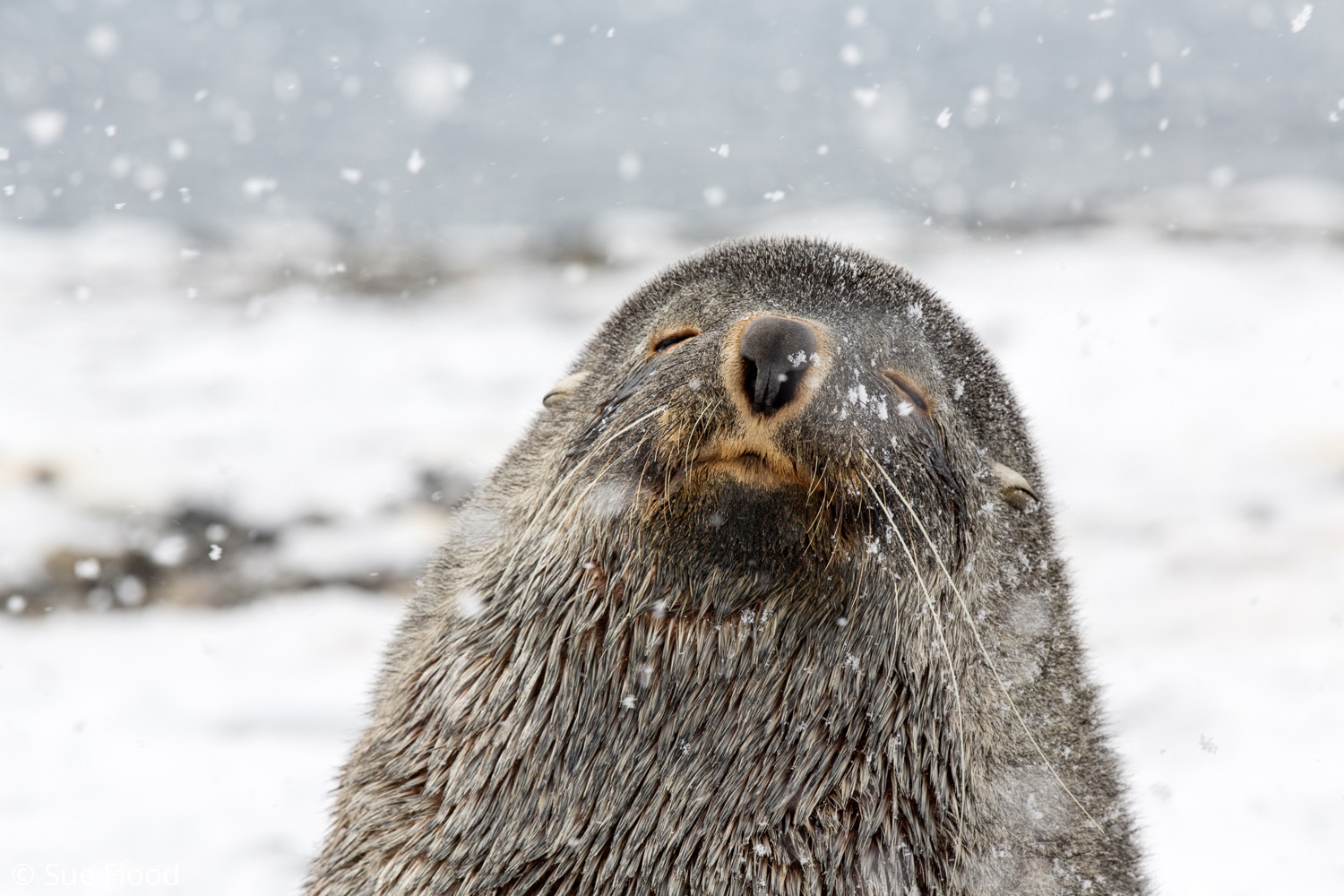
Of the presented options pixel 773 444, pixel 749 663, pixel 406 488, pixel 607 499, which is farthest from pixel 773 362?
pixel 406 488

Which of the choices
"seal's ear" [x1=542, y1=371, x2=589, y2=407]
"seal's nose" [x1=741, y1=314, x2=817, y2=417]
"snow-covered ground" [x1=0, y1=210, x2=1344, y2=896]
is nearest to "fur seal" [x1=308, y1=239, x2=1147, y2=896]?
"seal's nose" [x1=741, y1=314, x2=817, y2=417]

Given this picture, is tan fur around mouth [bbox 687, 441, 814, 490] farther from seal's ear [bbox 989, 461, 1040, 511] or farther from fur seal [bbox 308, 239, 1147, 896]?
seal's ear [bbox 989, 461, 1040, 511]

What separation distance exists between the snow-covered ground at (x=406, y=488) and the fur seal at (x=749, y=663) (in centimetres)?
138

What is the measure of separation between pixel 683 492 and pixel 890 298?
1.02m

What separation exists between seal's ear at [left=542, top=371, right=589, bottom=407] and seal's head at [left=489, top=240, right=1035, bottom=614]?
283 mm

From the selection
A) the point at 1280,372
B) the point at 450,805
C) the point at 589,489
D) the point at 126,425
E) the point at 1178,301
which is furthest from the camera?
the point at 1178,301

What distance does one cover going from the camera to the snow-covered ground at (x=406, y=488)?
4.74 metres

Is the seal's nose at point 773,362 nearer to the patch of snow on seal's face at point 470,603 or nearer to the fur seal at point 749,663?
the fur seal at point 749,663

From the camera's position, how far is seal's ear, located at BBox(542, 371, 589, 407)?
10.2 ft

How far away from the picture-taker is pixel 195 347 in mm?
8836

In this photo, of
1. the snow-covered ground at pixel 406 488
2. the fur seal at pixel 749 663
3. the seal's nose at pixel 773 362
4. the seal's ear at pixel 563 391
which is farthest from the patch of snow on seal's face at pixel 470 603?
the snow-covered ground at pixel 406 488

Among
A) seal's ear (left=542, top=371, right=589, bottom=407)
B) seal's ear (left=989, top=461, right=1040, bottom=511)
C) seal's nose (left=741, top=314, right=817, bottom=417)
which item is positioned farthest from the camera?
seal's ear (left=542, top=371, right=589, bottom=407)

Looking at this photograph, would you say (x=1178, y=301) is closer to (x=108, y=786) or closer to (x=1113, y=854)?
(x=1113, y=854)

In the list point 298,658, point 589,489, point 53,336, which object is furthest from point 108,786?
point 53,336
